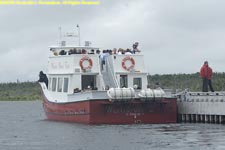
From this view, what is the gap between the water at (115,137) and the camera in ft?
118

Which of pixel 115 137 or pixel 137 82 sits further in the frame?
pixel 137 82

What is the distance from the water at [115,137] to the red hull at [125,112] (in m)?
0.59

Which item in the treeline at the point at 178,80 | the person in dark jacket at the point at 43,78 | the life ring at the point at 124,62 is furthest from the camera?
the treeline at the point at 178,80

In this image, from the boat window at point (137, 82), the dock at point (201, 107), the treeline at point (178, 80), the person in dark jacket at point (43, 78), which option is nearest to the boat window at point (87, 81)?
the boat window at point (137, 82)

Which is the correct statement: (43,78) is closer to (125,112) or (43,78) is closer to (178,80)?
(125,112)

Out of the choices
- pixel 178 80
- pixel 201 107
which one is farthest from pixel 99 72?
pixel 178 80

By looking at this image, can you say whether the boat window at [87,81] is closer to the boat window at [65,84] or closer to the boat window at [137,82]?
the boat window at [65,84]

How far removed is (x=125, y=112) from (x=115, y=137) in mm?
5983

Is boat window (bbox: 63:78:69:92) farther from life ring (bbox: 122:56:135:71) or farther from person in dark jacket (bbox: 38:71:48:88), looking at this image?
person in dark jacket (bbox: 38:71:48:88)

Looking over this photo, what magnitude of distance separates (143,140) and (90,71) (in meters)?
11.2

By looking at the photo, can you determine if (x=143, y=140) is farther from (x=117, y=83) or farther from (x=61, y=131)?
(x=117, y=83)

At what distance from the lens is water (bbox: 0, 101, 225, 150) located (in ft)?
118

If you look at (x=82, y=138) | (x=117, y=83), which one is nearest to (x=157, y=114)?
(x=117, y=83)

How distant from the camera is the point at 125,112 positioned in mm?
45125
